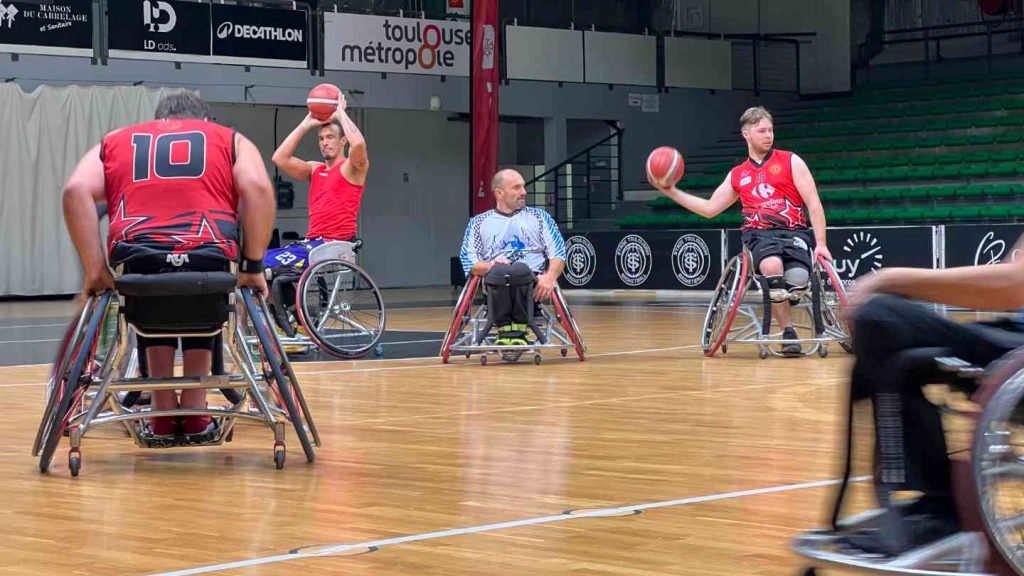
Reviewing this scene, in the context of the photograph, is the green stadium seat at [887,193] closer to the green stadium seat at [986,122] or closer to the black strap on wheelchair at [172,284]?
the green stadium seat at [986,122]

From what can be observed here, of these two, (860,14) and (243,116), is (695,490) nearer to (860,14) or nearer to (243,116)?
(243,116)

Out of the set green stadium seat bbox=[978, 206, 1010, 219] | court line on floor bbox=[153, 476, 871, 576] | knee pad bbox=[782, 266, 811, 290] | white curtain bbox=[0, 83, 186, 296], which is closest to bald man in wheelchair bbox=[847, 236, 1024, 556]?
court line on floor bbox=[153, 476, 871, 576]

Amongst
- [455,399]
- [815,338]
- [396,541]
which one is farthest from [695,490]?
[815,338]

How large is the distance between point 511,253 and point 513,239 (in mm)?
83

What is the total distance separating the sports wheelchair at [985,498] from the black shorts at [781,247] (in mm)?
6496

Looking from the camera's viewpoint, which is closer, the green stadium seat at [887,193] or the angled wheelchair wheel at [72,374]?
the angled wheelchair wheel at [72,374]

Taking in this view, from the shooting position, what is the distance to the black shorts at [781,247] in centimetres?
909

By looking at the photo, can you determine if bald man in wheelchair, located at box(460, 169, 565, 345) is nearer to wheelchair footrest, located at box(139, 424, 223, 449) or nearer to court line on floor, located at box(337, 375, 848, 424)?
court line on floor, located at box(337, 375, 848, 424)

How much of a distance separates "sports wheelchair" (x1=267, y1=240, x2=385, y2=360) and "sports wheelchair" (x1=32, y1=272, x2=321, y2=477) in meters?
4.14

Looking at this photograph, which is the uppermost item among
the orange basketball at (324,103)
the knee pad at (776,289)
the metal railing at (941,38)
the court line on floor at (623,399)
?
the metal railing at (941,38)

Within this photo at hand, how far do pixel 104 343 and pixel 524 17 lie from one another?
1805 centimetres

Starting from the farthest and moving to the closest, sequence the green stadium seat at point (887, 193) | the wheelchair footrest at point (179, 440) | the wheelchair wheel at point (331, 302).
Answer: the green stadium seat at point (887, 193) < the wheelchair wheel at point (331, 302) < the wheelchair footrest at point (179, 440)

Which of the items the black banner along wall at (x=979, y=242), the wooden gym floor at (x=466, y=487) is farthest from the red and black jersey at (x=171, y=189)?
the black banner along wall at (x=979, y=242)

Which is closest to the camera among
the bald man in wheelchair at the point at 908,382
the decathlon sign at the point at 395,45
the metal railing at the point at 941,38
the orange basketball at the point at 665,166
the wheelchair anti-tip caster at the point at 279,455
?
the bald man in wheelchair at the point at 908,382
